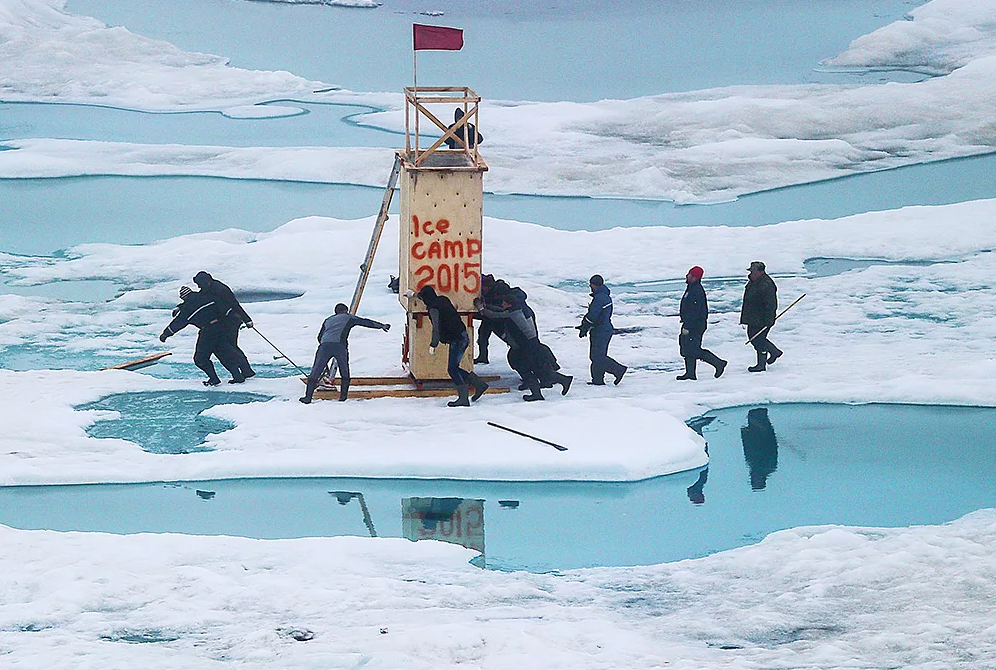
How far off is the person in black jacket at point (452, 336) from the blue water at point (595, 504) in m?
1.77

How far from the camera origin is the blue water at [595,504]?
915 centimetres

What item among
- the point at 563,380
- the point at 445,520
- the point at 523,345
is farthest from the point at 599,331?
the point at 445,520

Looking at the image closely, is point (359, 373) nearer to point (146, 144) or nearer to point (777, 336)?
point (777, 336)

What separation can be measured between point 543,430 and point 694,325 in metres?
2.39

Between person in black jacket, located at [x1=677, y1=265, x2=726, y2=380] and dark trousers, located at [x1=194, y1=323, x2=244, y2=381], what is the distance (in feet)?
14.8

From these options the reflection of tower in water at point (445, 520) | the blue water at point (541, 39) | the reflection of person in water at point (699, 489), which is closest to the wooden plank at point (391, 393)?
the reflection of tower in water at point (445, 520)

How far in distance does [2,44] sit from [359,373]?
28.1m

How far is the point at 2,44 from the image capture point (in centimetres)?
3675

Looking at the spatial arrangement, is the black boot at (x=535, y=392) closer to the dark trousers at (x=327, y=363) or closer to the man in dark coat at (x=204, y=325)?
the dark trousers at (x=327, y=363)

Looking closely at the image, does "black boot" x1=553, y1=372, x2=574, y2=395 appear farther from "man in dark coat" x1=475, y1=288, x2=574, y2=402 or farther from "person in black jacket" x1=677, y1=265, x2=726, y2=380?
"person in black jacket" x1=677, y1=265, x2=726, y2=380

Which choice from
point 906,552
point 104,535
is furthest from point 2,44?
point 906,552

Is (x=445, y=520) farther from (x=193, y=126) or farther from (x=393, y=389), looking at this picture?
(x=193, y=126)

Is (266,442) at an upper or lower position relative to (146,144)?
lower

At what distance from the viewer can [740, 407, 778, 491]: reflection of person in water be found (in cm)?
1057
